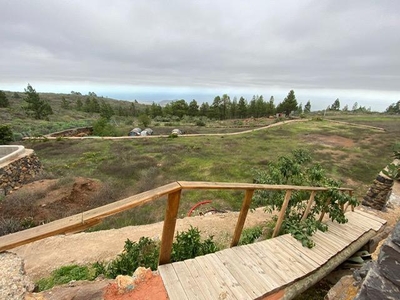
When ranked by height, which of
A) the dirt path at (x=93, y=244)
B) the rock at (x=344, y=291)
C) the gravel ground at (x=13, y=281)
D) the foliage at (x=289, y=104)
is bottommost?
the dirt path at (x=93, y=244)

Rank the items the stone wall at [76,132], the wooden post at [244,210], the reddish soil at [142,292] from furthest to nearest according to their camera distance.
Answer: the stone wall at [76,132]
the wooden post at [244,210]
the reddish soil at [142,292]

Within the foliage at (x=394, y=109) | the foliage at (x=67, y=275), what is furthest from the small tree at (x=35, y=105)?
the foliage at (x=394, y=109)

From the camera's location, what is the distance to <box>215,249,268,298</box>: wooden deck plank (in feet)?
8.83

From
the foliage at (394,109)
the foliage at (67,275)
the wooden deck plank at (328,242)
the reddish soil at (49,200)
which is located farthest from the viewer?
the foliage at (394,109)

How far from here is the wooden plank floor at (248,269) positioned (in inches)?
101

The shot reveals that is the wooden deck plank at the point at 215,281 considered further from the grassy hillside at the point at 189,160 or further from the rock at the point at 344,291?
the grassy hillside at the point at 189,160

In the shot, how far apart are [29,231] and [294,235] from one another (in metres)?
4.11

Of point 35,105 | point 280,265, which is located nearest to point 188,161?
point 280,265

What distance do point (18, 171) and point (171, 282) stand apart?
12196 millimetres

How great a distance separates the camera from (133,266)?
11.5ft

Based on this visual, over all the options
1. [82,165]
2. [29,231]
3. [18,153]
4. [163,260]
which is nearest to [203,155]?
[82,165]

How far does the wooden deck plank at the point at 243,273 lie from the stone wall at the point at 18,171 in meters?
11.3

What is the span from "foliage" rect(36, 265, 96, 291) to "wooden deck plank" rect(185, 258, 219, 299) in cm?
242

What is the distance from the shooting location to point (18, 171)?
420 inches
